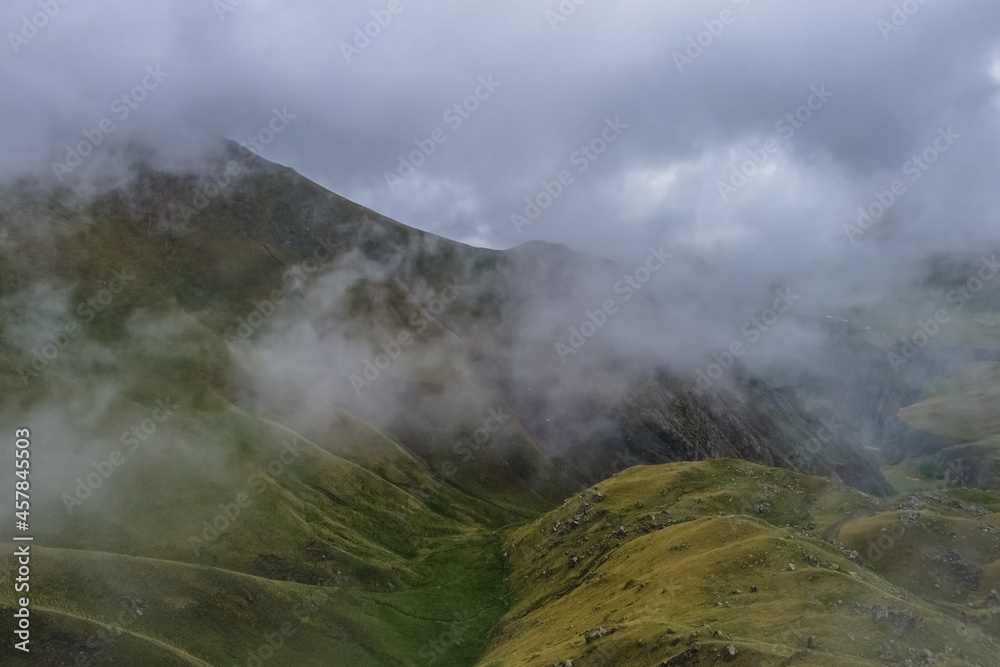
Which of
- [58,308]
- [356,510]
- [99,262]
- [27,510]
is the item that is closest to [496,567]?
[356,510]

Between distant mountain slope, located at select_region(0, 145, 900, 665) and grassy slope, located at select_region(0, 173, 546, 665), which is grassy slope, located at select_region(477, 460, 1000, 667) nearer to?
distant mountain slope, located at select_region(0, 145, 900, 665)

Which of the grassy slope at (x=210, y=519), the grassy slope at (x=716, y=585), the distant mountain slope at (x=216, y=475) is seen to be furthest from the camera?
the distant mountain slope at (x=216, y=475)

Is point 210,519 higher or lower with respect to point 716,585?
lower

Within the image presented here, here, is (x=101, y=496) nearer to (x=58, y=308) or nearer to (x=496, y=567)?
(x=496, y=567)

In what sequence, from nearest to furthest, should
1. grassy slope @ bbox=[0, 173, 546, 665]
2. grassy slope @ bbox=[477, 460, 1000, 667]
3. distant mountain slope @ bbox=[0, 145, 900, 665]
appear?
grassy slope @ bbox=[477, 460, 1000, 667]
grassy slope @ bbox=[0, 173, 546, 665]
distant mountain slope @ bbox=[0, 145, 900, 665]

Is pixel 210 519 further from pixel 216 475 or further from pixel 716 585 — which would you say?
pixel 716 585

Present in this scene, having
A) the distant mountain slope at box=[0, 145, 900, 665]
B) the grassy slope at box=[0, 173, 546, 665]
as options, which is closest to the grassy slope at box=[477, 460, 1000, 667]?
the distant mountain slope at box=[0, 145, 900, 665]

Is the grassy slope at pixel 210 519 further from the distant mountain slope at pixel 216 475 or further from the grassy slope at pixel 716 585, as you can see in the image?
the grassy slope at pixel 716 585

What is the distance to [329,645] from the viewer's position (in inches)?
3098

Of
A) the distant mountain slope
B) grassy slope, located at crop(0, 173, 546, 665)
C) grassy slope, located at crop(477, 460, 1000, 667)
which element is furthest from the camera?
the distant mountain slope

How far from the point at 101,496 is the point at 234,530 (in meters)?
19.5

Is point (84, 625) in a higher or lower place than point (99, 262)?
lower

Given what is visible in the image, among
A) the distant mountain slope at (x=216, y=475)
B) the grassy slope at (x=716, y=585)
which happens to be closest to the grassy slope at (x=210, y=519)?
the distant mountain slope at (x=216, y=475)

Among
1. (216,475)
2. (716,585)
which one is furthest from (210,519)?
(716,585)
